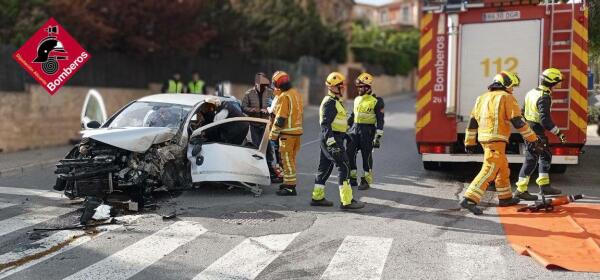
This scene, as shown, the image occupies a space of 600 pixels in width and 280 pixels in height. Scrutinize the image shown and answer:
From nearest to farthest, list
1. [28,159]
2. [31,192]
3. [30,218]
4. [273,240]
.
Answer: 1. [273,240]
2. [30,218]
3. [31,192]
4. [28,159]

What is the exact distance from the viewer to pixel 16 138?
51.2 ft

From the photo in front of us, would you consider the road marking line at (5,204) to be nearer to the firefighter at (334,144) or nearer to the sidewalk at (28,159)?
the sidewalk at (28,159)

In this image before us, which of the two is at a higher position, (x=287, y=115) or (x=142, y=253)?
(x=287, y=115)

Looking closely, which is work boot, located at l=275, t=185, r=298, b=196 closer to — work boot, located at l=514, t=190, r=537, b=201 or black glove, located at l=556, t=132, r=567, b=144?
work boot, located at l=514, t=190, r=537, b=201

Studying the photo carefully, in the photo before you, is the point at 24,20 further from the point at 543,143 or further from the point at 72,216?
the point at 543,143

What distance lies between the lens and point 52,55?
12.0 meters

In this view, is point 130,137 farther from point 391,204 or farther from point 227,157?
point 391,204

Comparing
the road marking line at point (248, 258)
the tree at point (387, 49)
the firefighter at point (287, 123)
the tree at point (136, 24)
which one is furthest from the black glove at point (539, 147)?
the tree at point (387, 49)

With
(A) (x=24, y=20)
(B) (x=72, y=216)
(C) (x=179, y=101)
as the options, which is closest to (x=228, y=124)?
(C) (x=179, y=101)

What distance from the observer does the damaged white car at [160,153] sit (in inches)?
316

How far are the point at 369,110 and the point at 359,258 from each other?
163 inches

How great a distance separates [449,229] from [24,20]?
13761mm

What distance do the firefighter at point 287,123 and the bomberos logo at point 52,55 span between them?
15.7 ft

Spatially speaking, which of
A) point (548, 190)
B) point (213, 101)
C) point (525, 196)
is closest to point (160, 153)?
point (213, 101)
